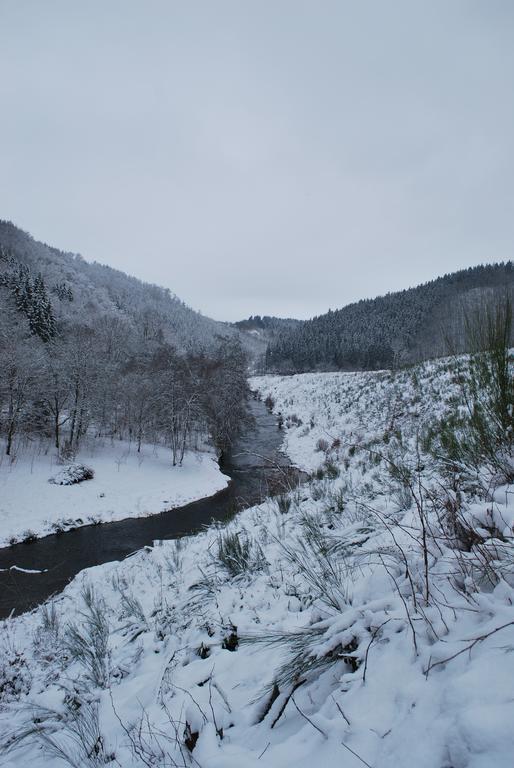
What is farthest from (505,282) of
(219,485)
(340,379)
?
(340,379)

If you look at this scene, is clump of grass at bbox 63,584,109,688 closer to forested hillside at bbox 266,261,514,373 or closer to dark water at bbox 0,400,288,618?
dark water at bbox 0,400,288,618

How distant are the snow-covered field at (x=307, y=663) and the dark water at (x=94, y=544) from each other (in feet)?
11.9

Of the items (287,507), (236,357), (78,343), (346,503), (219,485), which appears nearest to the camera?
(346,503)

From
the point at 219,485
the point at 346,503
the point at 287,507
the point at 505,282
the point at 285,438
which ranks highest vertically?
the point at 505,282

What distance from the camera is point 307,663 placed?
163 centimetres

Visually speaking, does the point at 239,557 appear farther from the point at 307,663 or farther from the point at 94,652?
the point at 307,663

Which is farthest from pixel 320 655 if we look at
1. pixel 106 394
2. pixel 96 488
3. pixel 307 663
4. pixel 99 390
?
pixel 106 394

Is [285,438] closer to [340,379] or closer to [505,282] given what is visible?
[340,379]

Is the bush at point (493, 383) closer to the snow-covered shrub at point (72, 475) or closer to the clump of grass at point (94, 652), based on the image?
the clump of grass at point (94, 652)

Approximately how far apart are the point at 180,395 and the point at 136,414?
400 centimetres

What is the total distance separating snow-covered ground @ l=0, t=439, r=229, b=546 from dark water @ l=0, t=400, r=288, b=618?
625mm

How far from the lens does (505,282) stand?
3.40 metres

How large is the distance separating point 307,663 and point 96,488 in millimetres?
16501

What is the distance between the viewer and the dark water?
8453 millimetres
